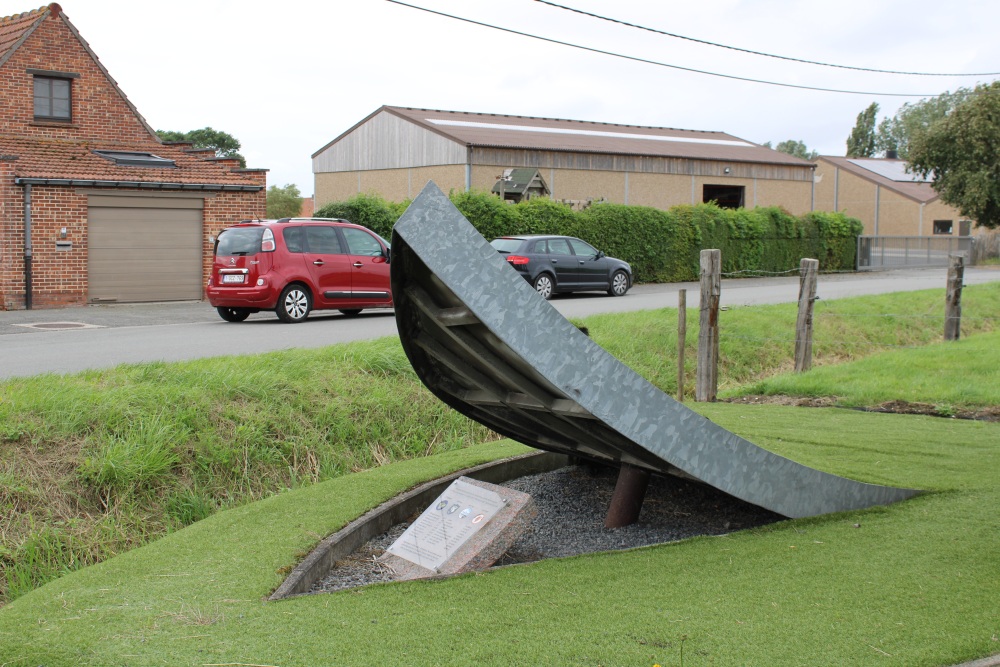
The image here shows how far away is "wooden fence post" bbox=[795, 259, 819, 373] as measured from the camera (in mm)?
12602

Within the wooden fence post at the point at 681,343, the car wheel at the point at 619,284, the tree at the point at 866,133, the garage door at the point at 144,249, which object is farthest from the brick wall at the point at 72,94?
the tree at the point at 866,133

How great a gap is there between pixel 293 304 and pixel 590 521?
12.3 meters

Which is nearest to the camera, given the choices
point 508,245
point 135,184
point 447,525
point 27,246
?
point 447,525

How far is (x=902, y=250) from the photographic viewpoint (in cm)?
4072

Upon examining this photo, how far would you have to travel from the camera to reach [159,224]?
24.1m

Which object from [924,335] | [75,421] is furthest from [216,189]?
[75,421]

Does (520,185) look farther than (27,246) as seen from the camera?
Yes

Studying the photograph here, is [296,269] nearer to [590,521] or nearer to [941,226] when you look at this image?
[590,521]

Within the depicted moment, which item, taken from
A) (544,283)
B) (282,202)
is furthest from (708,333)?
(282,202)

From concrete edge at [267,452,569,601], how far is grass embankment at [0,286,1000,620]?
1527 millimetres

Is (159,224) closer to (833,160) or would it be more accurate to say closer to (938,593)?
(938,593)

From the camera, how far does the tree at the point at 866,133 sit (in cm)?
11038

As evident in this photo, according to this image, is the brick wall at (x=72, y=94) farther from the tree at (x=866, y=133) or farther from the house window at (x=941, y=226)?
the tree at (x=866, y=133)

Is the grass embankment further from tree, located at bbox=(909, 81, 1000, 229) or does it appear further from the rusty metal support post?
tree, located at bbox=(909, 81, 1000, 229)
